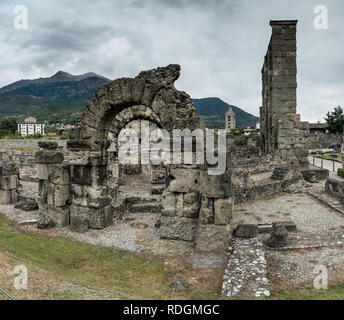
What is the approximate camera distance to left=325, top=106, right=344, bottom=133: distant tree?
53594mm

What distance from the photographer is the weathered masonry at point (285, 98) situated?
17.1 m

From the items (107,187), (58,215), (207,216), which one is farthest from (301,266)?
(58,215)

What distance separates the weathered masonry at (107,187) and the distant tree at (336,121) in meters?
53.6

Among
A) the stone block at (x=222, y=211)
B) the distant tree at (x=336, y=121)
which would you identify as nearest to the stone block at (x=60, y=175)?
the stone block at (x=222, y=211)

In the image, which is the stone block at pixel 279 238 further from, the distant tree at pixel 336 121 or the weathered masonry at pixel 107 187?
the distant tree at pixel 336 121

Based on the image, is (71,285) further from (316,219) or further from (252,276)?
(316,219)

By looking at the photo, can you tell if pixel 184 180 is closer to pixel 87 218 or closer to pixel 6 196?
pixel 87 218

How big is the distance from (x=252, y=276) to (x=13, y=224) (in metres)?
7.93

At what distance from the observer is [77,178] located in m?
9.17

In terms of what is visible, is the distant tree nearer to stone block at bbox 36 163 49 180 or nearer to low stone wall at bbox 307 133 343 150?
low stone wall at bbox 307 133 343 150

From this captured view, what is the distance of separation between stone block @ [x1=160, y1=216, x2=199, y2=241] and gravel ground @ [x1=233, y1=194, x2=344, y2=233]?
2588 mm

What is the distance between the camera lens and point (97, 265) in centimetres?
650

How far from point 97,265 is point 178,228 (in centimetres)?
224
